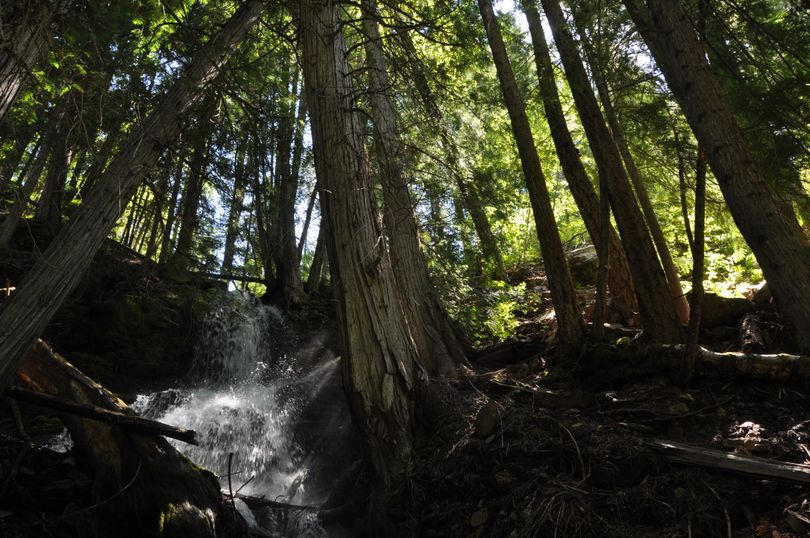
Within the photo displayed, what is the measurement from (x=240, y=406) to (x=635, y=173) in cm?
817

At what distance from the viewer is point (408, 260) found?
7.52 m

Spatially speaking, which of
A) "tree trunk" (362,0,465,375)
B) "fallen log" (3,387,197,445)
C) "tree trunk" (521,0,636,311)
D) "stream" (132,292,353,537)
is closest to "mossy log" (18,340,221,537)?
"fallen log" (3,387,197,445)

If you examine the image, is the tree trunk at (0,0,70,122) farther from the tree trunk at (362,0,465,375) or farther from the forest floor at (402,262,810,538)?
the forest floor at (402,262,810,538)

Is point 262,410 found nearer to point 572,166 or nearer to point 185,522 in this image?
point 185,522

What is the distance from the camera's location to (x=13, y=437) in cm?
445

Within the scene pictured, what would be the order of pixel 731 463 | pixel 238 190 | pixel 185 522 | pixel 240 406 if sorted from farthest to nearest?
pixel 240 406, pixel 238 190, pixel 185 522, pixel 731 463

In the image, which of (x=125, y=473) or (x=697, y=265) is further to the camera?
(x=697, y=265)

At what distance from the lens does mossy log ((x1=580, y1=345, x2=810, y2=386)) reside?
4137 millimetres

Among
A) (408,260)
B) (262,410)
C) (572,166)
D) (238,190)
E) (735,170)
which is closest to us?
(735,170)

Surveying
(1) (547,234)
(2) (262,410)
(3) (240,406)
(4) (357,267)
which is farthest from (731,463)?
(3) (240,406)

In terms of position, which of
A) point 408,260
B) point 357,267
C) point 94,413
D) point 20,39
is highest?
point 20,39

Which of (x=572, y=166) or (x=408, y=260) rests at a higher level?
(x=572, y=166)

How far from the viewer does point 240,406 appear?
341 inches

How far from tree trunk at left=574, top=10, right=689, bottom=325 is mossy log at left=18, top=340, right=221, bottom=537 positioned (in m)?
5.43
